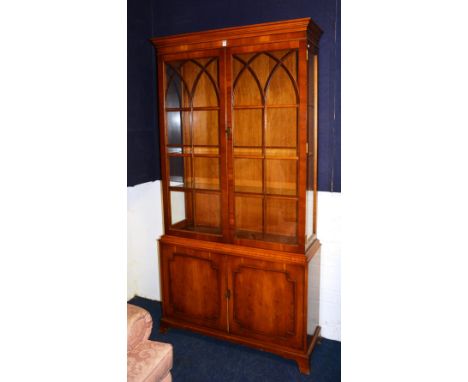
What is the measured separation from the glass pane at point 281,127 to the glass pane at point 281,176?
117 millimetres

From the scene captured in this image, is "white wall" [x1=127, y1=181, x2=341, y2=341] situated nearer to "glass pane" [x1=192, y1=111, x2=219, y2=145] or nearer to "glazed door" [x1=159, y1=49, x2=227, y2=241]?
"glazed door" [x1=159, y1=49, x2=227, y2=241]

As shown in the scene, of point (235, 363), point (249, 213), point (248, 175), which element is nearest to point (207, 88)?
point (248, 175)

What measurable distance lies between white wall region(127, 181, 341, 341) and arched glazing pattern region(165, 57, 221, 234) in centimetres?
53

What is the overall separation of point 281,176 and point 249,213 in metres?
0.33

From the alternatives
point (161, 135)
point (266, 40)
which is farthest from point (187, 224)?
point (266, 40)

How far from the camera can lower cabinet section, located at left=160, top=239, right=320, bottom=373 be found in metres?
2.42

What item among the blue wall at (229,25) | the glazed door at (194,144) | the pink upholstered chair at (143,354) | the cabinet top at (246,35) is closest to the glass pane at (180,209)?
the glazed door at (194,144)

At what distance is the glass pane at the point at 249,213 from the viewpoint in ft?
8.51

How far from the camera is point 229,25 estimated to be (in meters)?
2.82

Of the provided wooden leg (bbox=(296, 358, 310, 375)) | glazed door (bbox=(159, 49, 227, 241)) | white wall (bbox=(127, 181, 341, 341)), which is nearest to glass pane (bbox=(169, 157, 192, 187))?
glazed door (bbox=(159, 49, 227, 241))
